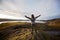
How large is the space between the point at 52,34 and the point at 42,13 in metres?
0.48

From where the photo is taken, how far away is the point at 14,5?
2805 mm

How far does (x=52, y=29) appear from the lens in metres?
2.77

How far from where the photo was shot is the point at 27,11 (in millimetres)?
2803

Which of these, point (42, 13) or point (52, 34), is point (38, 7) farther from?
point (52, 34)

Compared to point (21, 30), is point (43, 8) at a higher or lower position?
higher

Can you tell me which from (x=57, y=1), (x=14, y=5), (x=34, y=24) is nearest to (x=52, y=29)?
(x=34, y=24)

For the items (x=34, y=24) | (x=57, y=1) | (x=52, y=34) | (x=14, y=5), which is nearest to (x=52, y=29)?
(x=52, y=34)

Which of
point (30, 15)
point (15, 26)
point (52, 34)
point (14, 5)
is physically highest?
point (14, 5)

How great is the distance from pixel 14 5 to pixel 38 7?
1.64 ft

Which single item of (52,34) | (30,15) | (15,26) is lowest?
(52,34)

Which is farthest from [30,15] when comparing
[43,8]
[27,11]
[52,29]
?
[52,29]

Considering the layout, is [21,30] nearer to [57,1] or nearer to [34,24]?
[34,24]

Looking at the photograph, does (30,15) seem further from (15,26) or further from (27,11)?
(15,26)

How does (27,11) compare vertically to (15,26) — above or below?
above
